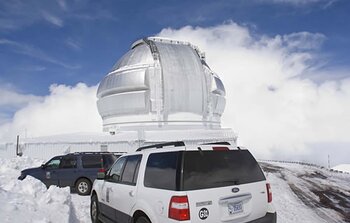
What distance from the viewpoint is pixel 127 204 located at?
5.88m

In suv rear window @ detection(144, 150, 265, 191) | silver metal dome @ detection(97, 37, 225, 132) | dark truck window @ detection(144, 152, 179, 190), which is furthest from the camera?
silver metal dome @ detection(97, 37, 225, 132)

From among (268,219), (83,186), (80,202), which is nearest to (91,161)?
(83,186)

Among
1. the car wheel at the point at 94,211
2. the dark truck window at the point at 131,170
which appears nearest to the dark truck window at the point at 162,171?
the dark truck window at the point at 131,170

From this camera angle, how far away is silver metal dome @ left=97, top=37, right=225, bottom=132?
3238 centimetres

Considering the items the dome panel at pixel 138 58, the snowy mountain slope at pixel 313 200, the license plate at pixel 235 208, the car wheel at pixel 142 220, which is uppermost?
the dome panel at pixel 138 58

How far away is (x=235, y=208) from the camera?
16.3ft

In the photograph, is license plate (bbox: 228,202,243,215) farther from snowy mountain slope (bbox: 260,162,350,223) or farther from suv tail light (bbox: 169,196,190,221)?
snowy mountain slope (bbox: 260,162,350,223)

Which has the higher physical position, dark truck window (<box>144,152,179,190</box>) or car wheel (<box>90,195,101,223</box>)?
dark truck window (<box>144,152,179,190</box>)

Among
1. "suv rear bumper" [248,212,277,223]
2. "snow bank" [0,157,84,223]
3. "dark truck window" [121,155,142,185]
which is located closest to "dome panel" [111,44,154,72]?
"snow bank" [0,157,84,223]

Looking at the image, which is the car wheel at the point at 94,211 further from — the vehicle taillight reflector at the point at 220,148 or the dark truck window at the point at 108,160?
the dark truck window at the point at 108,160

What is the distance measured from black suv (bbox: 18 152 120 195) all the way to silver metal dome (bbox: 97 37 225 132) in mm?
17955

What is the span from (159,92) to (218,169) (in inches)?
1079

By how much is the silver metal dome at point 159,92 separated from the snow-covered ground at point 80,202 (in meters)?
16.5

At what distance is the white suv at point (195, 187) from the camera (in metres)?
4.62
